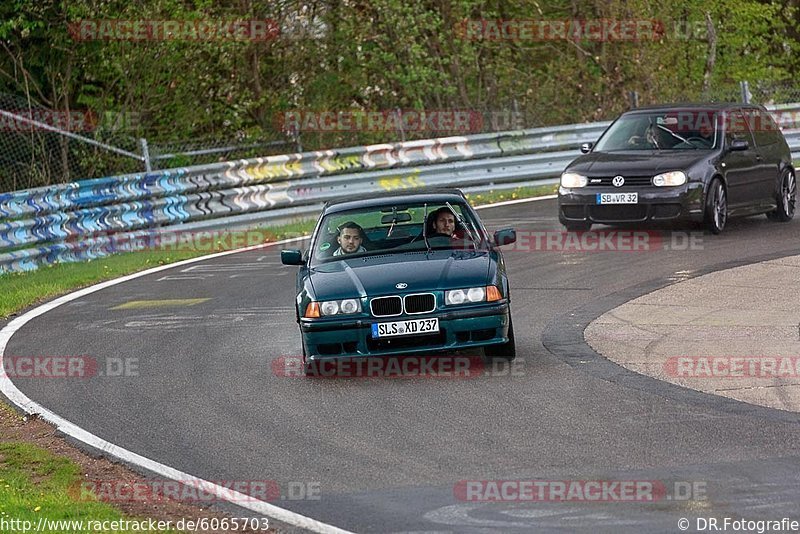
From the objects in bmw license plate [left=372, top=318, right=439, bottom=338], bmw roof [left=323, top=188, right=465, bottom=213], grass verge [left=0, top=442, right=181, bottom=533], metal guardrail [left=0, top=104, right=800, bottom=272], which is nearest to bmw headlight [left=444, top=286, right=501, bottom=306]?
bmw license plate [left=372, top=318, right=439, bottom=338]

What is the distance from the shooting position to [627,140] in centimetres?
1894

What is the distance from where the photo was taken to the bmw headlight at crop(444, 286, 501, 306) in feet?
35.8

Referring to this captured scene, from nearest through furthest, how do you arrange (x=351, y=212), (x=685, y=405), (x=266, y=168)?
(x=685, y=405) → (x=351, y=212) → (x=266, y=168)

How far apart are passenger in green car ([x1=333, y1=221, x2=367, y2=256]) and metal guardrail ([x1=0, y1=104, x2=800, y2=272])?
26.7 feet

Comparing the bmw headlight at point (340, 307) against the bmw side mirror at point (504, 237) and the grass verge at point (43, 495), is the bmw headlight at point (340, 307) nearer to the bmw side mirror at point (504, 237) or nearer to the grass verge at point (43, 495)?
the bmw side mirror at point (504, 237)

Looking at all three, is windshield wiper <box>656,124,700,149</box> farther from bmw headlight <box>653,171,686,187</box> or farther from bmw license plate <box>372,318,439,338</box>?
bmw license plate <box>372,318,439,338</box>

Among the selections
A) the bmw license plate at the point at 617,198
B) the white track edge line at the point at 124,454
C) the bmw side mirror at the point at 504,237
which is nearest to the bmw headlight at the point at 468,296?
the bmw side mirror at the point at 504,237

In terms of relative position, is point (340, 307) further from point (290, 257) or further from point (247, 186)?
point (247, 186)

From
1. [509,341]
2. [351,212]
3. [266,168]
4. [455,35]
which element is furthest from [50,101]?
[509,341]

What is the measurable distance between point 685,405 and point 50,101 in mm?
19827

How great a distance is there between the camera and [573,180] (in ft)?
59.8

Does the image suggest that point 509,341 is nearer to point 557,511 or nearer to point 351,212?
point 351,212

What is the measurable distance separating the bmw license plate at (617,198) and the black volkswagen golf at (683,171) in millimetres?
12

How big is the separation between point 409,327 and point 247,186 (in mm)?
12334
